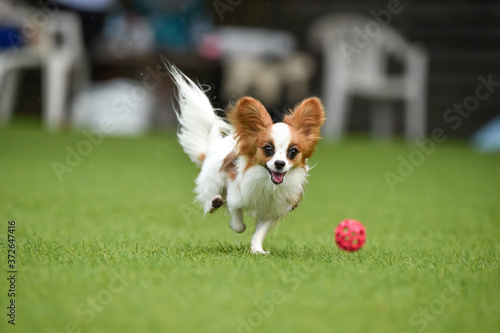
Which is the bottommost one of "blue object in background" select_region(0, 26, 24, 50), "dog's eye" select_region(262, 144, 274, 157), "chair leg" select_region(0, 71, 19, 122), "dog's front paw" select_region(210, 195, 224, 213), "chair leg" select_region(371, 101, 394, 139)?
"chair leg" select_region(0, 71, 19, 122)

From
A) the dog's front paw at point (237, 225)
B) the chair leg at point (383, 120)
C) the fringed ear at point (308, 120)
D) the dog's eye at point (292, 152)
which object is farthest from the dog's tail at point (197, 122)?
the chair leg at point (383, 120)

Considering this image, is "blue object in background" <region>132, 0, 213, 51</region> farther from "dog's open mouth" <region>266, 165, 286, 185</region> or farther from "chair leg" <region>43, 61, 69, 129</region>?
"dog's open mouth" <region>266, 165, 286, 185</region>

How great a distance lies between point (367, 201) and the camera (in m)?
7.20

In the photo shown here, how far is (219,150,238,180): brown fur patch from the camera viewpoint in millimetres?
4484

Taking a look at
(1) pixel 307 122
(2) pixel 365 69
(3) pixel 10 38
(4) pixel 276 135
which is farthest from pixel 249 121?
(3) pixel 10 38

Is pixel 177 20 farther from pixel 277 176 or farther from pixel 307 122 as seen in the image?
pixel 277 176

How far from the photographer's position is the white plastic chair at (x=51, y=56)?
11.7m

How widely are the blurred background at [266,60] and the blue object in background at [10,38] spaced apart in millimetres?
22

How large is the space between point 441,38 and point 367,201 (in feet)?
24.4

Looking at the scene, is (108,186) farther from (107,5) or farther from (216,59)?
(107,5)

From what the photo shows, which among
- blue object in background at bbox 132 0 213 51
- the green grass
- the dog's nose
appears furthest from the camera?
blue object in background at bbox 132 0 213 51

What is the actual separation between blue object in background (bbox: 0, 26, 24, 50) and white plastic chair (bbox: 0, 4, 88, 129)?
0.08m

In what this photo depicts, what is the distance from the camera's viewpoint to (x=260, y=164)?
4.20 m

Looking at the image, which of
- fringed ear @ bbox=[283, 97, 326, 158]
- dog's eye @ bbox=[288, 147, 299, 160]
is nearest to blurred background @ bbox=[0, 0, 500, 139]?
fringed ear @ bbox=[283, 97, 326, 158]
